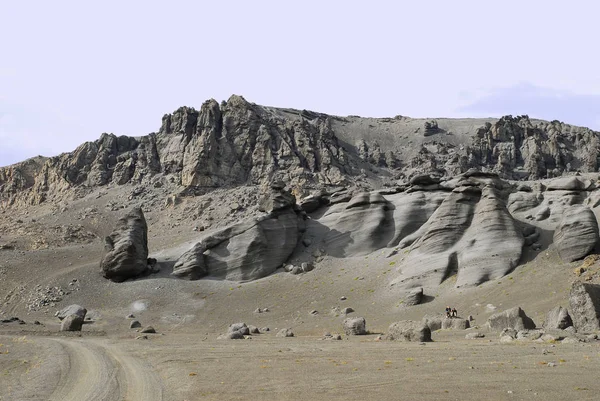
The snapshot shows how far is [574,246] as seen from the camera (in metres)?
44.9

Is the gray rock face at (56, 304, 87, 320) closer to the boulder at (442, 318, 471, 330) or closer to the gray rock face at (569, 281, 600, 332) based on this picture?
the boulder at (442, 318, 471, 330)

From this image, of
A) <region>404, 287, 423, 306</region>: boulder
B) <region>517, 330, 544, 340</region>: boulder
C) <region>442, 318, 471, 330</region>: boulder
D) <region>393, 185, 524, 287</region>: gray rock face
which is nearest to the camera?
<region>517, 330, 544, 340</region>: boulder

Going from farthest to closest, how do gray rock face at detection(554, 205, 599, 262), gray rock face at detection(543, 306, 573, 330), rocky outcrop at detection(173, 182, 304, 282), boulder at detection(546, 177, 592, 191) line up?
1. rocky outcrop at detection(173, 182, 304, 282)
2. boulder at detection(546, 177, 592, 191)
3. gray rock face at detection(554, 205, 599, 262)
4. gray rock face at detection(543, 306, 573, 330)

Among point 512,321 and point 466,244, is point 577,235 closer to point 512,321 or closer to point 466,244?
point 466,244

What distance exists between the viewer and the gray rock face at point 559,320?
1169 inches

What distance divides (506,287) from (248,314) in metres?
21.7

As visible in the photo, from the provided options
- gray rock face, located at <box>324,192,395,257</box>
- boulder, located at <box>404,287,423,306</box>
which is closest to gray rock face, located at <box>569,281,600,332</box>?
boulder, located at <box>404,287,423,306</box>

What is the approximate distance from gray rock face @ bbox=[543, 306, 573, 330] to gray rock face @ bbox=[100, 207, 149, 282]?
4148cm

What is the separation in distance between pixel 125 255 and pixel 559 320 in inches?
1692

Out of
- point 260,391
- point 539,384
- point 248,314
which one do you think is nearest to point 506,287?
point 248,314

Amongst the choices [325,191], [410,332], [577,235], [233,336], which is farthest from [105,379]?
[325,191]

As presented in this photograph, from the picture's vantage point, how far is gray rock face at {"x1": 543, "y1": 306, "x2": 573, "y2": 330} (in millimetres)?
29703

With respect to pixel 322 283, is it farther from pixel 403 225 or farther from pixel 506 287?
pixel 506 287

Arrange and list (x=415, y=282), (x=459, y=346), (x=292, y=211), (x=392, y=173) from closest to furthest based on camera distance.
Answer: (x=459, y=346) < (x=415, y=282) < (x=292, y=211) < (x=392, y=173)
